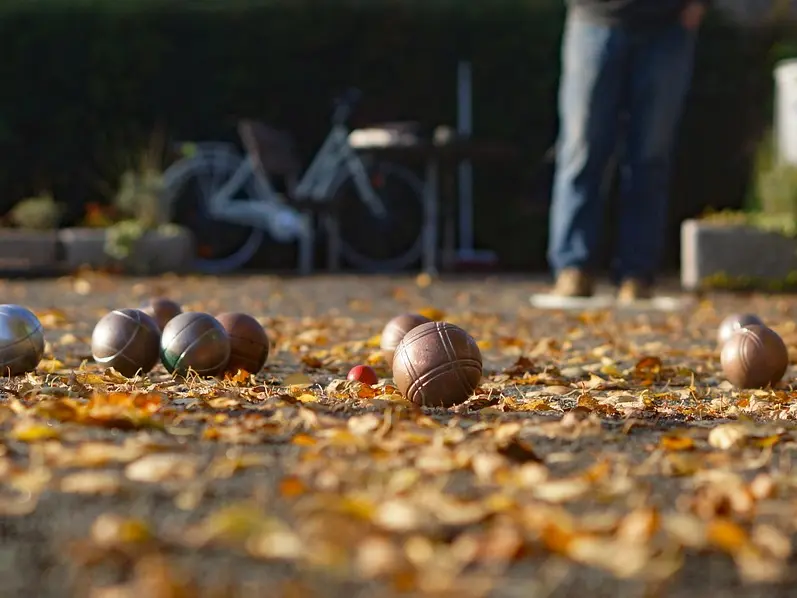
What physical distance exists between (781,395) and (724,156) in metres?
9.76

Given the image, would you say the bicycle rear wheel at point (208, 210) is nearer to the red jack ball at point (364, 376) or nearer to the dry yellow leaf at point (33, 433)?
the red jack ball at point (364, 376)

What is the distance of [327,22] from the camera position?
13.4 metres

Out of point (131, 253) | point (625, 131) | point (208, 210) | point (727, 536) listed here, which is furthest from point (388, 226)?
point (727, 536)

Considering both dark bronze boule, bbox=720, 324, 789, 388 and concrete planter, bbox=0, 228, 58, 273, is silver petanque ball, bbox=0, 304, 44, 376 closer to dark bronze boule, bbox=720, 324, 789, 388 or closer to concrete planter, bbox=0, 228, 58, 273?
dark bronze boule, bbox=720, 324, 789, 388

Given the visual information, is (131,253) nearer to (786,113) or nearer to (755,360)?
(786,113)

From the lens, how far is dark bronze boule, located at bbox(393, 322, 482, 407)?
3939 mm

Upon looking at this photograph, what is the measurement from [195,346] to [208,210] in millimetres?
9091

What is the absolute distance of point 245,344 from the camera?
4738 millimetres

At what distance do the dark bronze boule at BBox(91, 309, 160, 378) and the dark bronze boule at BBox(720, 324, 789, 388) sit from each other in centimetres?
206

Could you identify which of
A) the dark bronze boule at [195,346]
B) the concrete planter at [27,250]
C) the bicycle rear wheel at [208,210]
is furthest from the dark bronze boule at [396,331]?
the bicycle rear wheel at [208,210]

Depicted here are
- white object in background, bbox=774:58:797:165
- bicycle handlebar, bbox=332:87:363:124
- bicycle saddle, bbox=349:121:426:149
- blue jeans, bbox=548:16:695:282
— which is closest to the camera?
blue jeans, bbox=548:16:695:282

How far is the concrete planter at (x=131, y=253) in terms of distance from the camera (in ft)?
39.6

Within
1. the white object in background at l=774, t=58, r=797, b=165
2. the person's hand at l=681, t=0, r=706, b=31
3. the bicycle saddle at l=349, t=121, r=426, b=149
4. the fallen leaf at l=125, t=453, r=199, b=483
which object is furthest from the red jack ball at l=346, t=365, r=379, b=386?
the white object in background at l=774, t=58, r=797, b=165

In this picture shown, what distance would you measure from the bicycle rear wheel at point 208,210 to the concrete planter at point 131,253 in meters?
0.89
